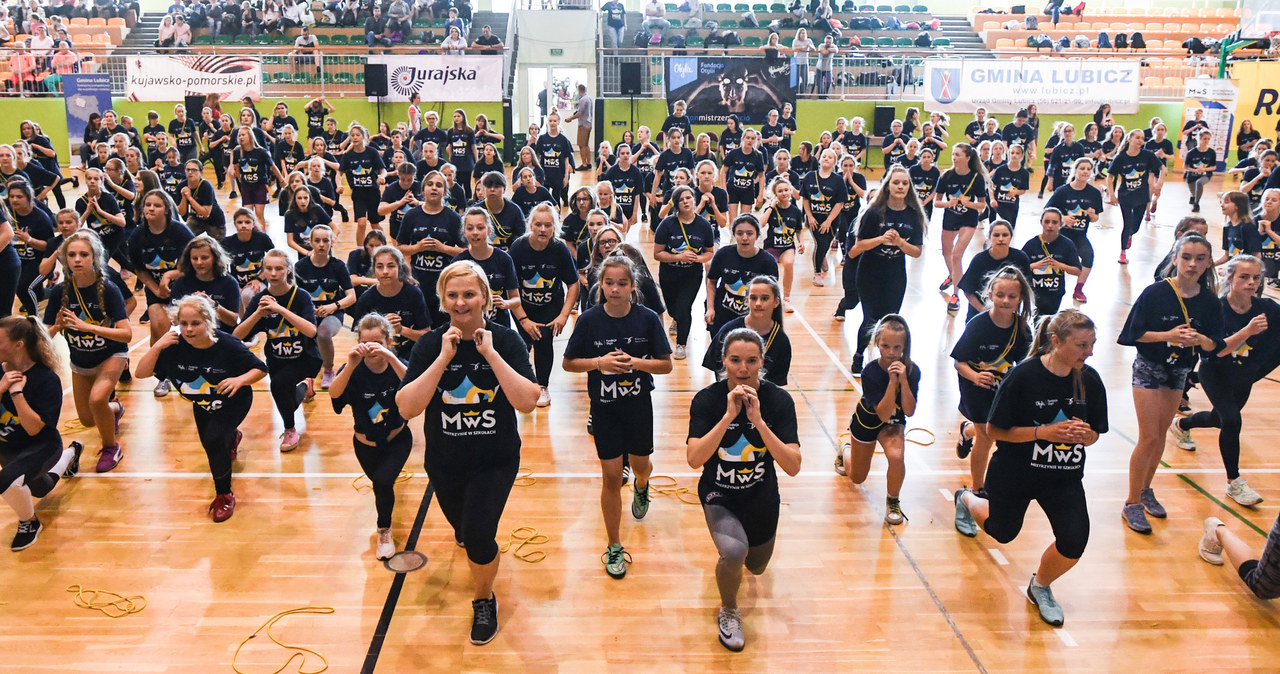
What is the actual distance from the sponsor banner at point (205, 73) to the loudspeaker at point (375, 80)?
10.5 feet

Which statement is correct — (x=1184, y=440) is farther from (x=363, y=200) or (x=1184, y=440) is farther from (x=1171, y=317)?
(x=363, y=200)

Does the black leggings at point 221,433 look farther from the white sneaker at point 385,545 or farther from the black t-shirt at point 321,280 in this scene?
the black t-shirt at point 321,280

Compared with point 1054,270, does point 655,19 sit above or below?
above

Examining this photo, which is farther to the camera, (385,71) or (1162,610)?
(385,71)

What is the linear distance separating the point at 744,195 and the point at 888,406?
31.0 ft

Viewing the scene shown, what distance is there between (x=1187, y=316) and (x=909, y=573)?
8.31ft

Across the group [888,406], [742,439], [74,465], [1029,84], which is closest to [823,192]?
[888,406]

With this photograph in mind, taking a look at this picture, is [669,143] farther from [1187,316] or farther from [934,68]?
[934,68]

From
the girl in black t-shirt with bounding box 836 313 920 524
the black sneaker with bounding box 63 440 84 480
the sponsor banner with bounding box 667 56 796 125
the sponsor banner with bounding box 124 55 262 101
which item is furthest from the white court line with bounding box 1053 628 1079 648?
the sponsor banner with bounding box 124 55 262 101

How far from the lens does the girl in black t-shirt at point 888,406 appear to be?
5.64 metres

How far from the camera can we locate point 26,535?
5.98 meters

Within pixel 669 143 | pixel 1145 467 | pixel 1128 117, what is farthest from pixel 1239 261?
pixel 1128 117

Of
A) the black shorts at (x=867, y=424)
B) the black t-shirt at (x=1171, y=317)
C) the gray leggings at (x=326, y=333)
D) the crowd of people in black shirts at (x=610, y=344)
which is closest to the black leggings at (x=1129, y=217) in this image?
the crowd of people in black shirts at (x=610, y=344)

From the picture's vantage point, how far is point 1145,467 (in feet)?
20.4
